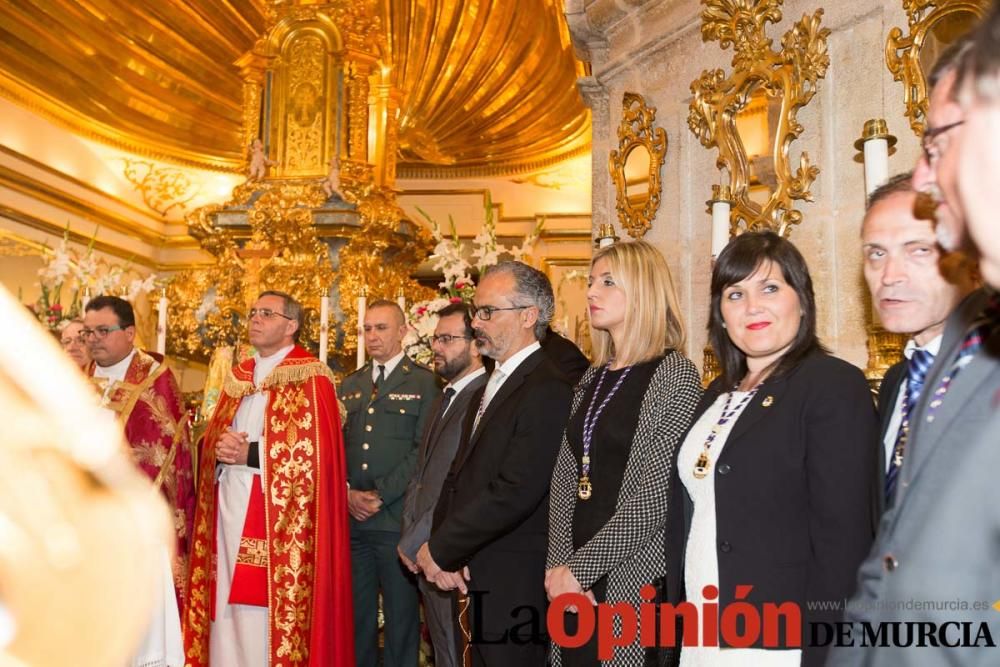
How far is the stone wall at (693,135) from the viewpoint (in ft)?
8.97

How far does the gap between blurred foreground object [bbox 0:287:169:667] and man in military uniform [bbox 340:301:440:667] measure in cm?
360

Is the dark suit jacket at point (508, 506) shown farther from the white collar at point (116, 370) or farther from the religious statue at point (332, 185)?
the religious statue at point (332, 185)

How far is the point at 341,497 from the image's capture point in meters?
4.17

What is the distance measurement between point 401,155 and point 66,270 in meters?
6.12

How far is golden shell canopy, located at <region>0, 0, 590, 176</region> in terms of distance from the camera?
10461 mm

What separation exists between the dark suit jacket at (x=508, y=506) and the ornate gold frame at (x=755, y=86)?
2.94ft

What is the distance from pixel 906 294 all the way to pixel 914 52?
1.02m

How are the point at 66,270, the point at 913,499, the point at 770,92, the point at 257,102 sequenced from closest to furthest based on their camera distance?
1. the point at 913,499
2. the point at 770,92
3. the point at 66,270
4. the point at 257,102

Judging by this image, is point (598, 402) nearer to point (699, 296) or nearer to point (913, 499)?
point (699, 296)

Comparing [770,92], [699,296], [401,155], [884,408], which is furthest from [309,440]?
[401,155]

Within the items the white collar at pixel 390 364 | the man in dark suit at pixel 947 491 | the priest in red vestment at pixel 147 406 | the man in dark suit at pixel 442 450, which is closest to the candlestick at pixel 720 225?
the man in dark suit at pixel 442 450

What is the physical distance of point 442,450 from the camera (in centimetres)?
371

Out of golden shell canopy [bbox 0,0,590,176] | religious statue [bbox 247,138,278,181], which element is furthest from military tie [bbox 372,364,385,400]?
golden shell canopy [bbox 0,0,590,176]

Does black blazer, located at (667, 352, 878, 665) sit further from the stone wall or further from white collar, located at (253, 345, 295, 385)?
white collar, located at (253, 345, 295, 385)
